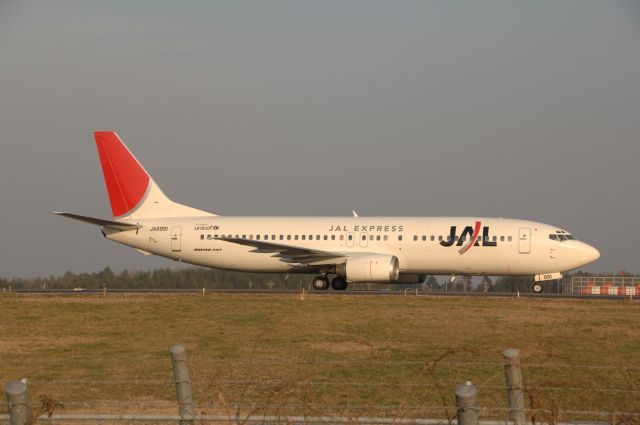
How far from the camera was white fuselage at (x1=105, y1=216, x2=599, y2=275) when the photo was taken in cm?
3806

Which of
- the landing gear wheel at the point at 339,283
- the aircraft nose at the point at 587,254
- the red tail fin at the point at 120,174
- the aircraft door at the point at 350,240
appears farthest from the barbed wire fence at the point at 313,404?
the red tail fin at the point at 120,174

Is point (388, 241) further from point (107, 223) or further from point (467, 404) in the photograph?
point (467, 404)

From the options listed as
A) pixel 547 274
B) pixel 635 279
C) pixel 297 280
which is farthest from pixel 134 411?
pixel 297 280

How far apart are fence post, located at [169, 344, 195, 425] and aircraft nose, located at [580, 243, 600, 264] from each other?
32560 mm

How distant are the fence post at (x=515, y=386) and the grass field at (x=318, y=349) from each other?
82 cm

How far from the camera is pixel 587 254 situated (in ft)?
125

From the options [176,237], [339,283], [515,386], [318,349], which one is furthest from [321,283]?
[515,386]

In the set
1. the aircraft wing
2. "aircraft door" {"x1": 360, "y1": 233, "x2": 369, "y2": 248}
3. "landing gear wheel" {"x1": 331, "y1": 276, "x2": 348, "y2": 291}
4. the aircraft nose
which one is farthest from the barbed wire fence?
"landing gear wheel" {"x1": 331, "y1": 276, "x2": 348, "y2": 291}

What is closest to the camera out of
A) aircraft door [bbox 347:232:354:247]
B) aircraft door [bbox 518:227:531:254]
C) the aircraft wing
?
aircraft door [bbox 518:227:531:254]

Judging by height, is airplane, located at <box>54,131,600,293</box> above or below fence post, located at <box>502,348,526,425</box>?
above

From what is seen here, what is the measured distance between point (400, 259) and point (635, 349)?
61.0 ft

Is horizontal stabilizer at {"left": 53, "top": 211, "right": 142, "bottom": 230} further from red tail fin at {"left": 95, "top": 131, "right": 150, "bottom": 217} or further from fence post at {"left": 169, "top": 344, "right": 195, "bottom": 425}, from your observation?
fence post at {"left": 169, "top": 344, "right": 195, "bottom": 425}

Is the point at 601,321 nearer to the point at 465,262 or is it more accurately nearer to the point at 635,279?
the point at 465,262

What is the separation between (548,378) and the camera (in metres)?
17.0
